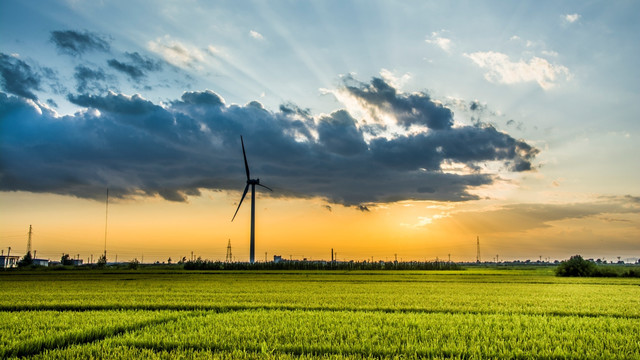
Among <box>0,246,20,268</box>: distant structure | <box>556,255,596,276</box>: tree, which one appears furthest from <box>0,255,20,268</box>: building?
<box>556,255,596,276</box>: tree

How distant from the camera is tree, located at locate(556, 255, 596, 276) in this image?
246 feet

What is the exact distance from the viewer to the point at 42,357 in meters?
10.1

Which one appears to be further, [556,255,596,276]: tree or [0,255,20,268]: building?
[0,255,20,268]: building

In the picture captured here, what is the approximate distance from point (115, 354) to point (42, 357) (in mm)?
1675

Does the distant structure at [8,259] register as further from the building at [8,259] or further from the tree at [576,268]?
the tree at [576,268]

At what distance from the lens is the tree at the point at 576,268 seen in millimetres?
75062

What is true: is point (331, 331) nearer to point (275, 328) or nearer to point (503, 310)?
point (275, 328)

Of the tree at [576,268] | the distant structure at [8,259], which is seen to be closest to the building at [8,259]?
the distant structure at [8,259]

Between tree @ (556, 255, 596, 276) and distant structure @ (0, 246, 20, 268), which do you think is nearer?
tree @ (556, 255, 596, 276)

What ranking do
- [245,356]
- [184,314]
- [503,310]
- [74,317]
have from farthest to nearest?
[503,310] < [184,314] < [74,317] < [245,356]

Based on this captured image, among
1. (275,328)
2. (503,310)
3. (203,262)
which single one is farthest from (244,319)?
(203,262)

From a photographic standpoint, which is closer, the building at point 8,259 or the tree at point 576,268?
the tree at point 576,268

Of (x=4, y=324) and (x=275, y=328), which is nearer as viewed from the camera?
(x=275, y=328)

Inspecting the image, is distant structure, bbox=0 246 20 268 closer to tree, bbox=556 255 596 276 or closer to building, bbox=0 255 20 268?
building, bbox=0 255 20 268
